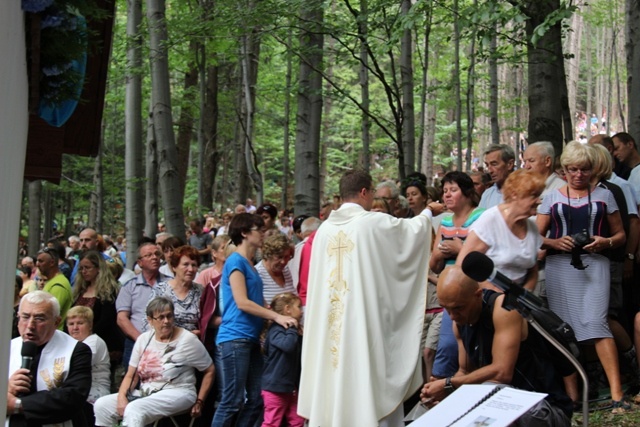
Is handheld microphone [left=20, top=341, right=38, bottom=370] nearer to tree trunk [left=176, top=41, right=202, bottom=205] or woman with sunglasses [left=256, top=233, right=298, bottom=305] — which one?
woman with sunglasses [left=256, top=233, right=298, bottom=305]

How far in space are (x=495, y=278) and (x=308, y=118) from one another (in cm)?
1010

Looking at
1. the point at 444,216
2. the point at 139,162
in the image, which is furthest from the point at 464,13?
the point at 139,162

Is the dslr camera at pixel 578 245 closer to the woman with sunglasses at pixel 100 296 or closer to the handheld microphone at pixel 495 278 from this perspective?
the handheld microphone at pixel 495 278

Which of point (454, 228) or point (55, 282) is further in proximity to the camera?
point (55, 282)

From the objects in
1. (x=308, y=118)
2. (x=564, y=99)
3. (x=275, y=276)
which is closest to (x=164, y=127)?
(x=308, y=118)

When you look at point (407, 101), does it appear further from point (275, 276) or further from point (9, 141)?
point (9, 141)

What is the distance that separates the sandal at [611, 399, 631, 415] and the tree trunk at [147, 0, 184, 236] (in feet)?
27.3

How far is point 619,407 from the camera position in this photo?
773cm

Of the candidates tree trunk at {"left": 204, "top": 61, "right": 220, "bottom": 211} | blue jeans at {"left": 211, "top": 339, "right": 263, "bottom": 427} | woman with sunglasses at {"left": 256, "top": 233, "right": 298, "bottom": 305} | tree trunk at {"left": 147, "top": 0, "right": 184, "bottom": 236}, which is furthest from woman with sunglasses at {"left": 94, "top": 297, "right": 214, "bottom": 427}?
tree trunk at {"left": 204, "top": 61, "right": 220, "bottom": 211}

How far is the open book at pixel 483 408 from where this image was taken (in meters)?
3.72

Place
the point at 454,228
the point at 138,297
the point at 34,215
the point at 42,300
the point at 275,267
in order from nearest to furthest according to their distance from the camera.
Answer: the point at 42,300 → the point at 454,228 → the point at 275,267 → the point at 138,297 → the point at 34,215

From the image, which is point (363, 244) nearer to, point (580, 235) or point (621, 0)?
point (580, 235)

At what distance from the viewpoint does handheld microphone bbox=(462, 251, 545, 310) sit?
427 cm

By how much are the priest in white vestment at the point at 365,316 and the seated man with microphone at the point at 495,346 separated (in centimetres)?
243
